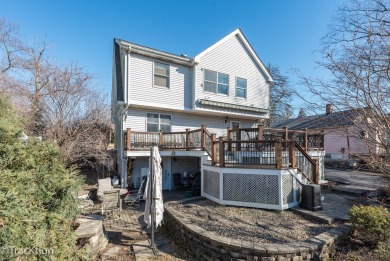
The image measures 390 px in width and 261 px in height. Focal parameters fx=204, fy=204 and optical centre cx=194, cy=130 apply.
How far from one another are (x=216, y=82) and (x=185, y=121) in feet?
10.5

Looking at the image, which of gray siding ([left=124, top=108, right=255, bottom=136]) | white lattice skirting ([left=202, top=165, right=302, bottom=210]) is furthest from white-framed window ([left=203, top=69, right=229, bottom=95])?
white lattice skirting ([left=202, top=165, right=302, bottom=210])

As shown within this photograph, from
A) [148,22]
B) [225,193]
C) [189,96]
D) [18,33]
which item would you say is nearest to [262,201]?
[225,193]

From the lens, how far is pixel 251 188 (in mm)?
7172

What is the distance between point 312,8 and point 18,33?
1727 centimetres

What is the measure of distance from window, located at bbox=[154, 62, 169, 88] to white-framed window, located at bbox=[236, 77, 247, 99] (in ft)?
16.6

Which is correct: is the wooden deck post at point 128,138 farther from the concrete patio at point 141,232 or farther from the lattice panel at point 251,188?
the lattice panel at point 251,188

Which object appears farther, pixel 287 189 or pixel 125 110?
pixel 125 110

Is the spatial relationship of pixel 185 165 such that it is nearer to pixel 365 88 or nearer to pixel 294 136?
pixel 294 136

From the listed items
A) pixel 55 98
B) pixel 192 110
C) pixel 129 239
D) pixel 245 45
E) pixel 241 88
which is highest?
pixel 245 45

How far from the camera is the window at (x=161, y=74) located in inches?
447

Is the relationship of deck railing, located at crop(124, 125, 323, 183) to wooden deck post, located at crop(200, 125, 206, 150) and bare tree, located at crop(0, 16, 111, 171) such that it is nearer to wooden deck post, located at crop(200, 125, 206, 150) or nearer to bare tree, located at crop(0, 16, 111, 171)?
wooden deck post, located at crop(200, 125, 206, 150)

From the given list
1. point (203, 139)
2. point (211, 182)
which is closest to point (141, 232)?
point (211, 182)

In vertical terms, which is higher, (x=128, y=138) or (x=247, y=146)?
(x=128, y=138)

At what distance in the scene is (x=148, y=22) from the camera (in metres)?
13.2
